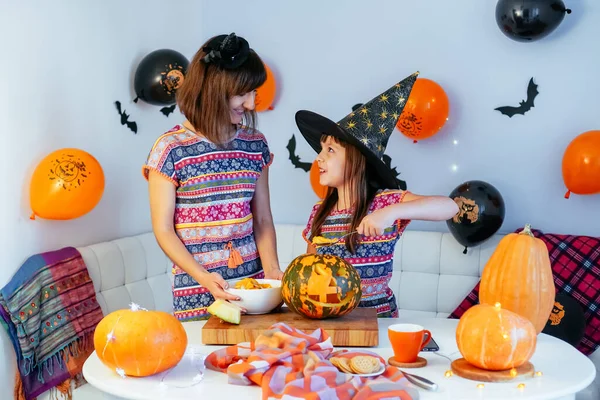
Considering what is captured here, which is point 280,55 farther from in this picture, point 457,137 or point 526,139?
point 526,139

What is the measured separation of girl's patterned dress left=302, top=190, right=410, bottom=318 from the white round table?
48cm

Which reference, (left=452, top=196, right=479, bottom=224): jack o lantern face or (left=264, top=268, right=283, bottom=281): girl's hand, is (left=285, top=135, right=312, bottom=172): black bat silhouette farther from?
(left=264, top=268, right=283, bottom=281): girl's hand

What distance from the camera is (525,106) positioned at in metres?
3.61

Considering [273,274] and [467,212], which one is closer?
[273,274]

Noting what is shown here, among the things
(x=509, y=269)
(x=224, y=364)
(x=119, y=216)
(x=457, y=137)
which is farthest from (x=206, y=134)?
(x=457, y=137)

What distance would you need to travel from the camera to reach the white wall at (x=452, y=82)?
3.52 metres

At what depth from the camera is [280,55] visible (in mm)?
4152

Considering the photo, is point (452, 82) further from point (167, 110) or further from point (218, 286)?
point (218, 286)

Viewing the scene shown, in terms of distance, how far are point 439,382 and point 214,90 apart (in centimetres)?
117

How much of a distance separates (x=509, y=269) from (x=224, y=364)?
29.4 inches

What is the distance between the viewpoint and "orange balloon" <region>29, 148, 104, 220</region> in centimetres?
296

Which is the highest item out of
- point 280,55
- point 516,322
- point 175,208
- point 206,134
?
point 280,55

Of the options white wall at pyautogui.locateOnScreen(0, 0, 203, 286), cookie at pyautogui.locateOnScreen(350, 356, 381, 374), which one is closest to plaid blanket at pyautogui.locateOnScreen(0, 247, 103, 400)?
white wall at pyautogui.locateOnScreen(0, 0, 203, 286)

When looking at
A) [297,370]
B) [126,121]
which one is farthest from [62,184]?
[297,370]
